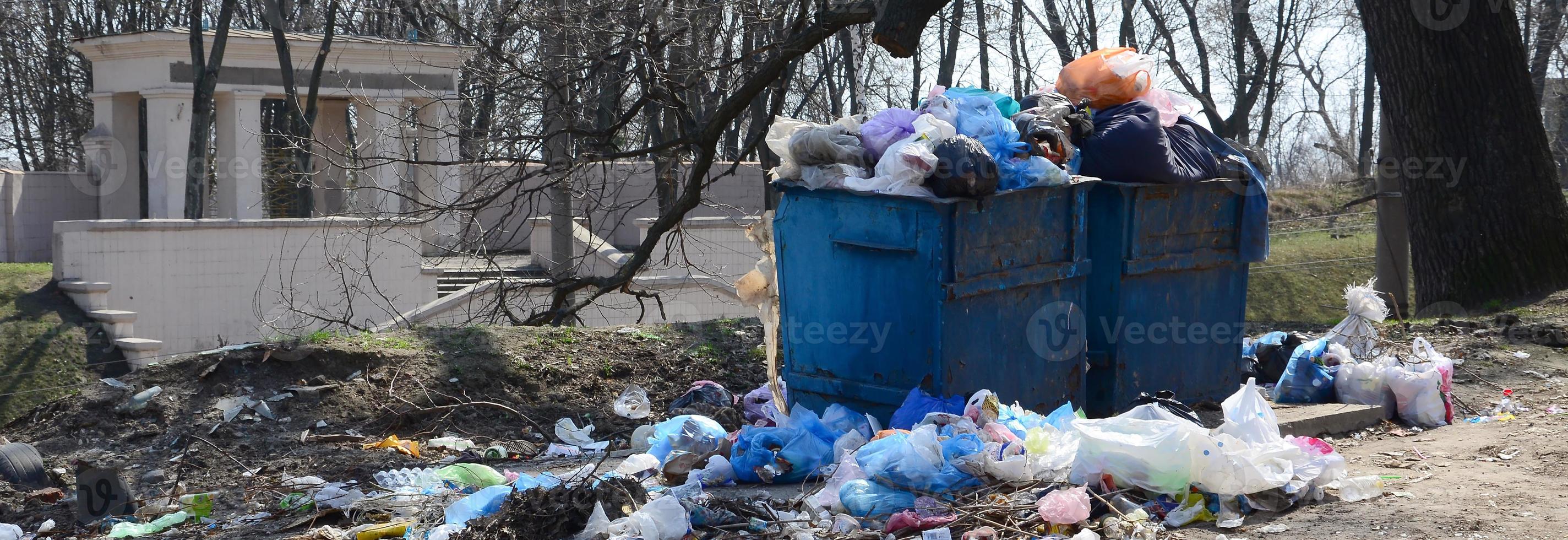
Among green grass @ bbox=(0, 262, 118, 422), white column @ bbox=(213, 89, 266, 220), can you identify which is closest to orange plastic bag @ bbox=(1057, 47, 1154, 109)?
green grass @ bbox=(0, 262, 118, 422)

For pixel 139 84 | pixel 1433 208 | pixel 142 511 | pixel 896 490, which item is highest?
pixel 139 84

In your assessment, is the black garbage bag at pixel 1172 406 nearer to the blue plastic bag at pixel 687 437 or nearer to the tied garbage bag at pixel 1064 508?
the tied garbage bag at pixel 1064 508

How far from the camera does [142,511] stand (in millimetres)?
4645

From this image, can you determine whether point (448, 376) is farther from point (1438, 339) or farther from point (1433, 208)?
point (1433, 208)

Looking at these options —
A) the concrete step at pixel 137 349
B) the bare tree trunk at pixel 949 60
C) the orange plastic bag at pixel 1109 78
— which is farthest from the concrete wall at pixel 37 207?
the orange plastic bag at pixel 1109 78

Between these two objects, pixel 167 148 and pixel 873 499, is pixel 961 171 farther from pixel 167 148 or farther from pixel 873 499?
pixel 167 148

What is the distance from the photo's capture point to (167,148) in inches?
693

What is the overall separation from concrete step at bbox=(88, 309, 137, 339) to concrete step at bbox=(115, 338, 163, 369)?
0.08 m

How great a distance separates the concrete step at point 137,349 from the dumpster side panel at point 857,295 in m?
9.64

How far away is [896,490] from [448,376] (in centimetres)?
332

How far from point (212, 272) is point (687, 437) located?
10.8 meters

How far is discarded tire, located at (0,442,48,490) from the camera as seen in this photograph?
16.7 feet

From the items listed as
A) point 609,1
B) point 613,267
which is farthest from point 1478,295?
Answer: point 613,267

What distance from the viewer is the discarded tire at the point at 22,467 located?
5094 millimetres
